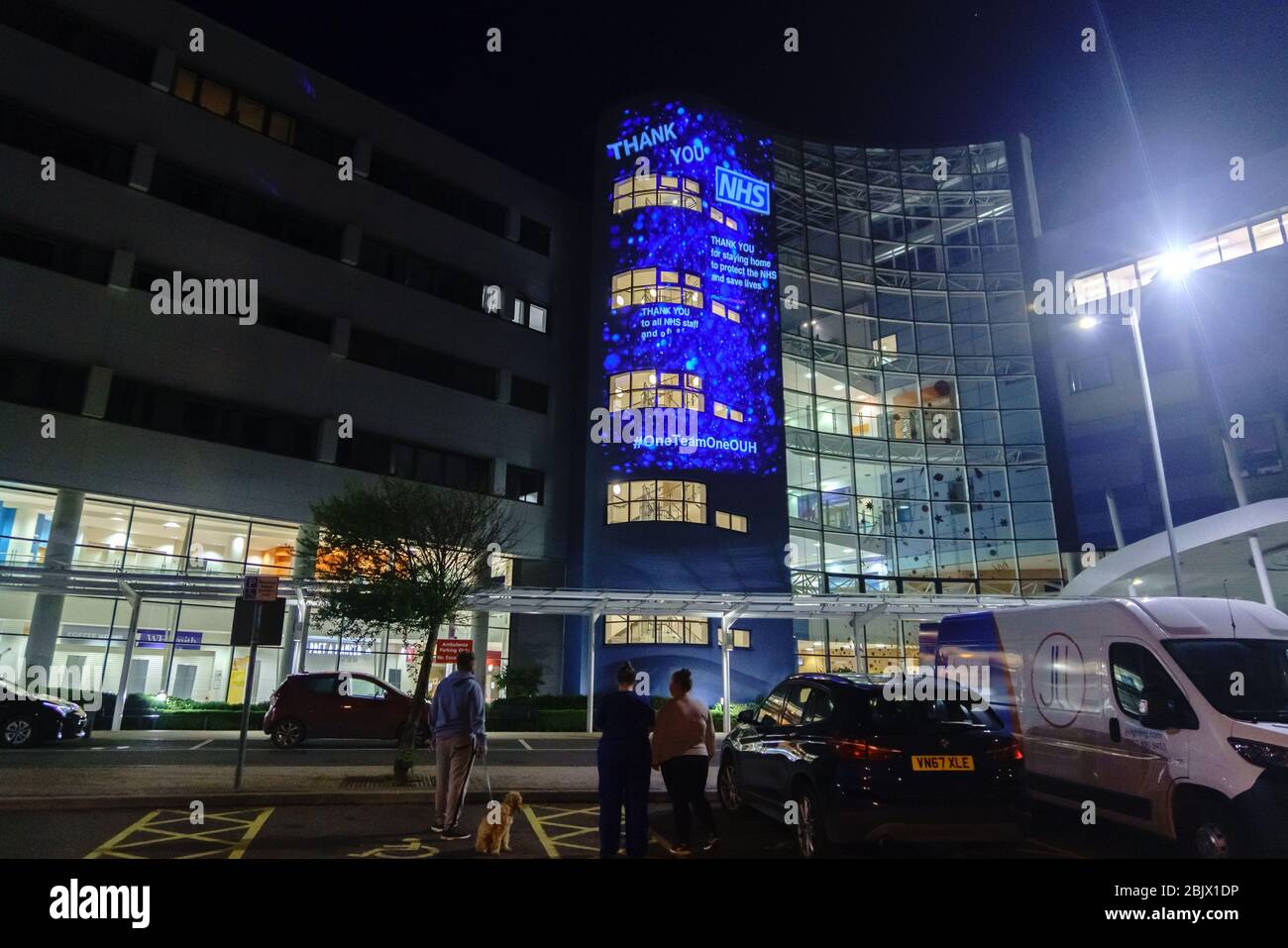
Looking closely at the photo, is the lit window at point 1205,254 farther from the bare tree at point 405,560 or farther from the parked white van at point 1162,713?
the bare tree at point 405,560

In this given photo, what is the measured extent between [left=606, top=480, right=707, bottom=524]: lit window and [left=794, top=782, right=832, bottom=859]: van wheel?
20.4 meters

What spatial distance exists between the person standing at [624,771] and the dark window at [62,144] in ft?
84.9

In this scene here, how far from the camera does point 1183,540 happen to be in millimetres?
19359

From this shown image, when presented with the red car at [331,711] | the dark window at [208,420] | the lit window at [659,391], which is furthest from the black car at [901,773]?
the dark window at [208,420]

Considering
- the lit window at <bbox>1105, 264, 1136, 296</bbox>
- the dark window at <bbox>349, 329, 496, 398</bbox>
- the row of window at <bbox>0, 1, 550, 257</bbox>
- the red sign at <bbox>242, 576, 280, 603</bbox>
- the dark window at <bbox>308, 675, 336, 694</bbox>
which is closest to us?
the red sign at <bbox>242, 576, 280, 603</bbox>

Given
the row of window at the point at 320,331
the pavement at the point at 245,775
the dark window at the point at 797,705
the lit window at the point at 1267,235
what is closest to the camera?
the dark window at the point at 797,705

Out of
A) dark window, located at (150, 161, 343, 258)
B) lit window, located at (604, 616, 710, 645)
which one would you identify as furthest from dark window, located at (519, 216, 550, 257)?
lit window, located at (604, 616, 710, 645)

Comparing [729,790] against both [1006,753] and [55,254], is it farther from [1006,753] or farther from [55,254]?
[55,254]

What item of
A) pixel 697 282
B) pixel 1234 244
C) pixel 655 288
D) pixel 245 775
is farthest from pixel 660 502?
pixel 1234 244

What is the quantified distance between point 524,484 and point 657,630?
8.02 meters

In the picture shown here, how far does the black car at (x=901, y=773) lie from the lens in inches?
241

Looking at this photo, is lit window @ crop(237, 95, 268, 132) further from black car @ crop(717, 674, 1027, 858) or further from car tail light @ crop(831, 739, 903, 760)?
car tail light @ crop(831, 739, 903, 760)

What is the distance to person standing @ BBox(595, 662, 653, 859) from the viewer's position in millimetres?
5992
